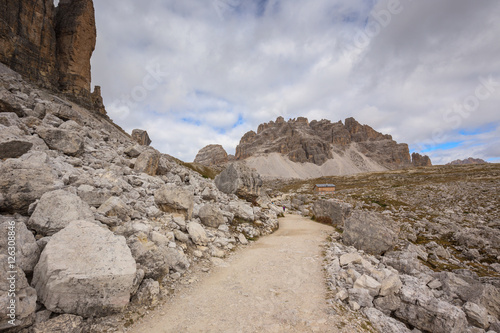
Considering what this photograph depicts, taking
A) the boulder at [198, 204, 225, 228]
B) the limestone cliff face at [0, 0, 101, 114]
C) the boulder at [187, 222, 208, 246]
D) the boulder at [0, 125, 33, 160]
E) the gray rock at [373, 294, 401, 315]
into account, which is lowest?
the gray rock at [373, 294, 401, 315]

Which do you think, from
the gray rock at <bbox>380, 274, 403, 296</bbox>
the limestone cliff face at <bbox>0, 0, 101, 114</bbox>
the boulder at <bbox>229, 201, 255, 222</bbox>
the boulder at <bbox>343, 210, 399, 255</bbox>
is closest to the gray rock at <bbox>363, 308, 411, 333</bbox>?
the gray rock at <bbox>380, 274, 403, 296</bbox>

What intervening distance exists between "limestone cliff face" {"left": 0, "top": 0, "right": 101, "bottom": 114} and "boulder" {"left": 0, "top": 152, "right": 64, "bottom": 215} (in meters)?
47.7

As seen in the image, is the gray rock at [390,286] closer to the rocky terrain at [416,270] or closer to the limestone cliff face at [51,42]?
the rocky terrain at [416,270]

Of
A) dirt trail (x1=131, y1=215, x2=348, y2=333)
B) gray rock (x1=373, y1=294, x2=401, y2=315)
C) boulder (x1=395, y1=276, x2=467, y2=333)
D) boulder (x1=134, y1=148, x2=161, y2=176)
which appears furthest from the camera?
boulder (x1=134, y1=148, x2=161, y2=176)

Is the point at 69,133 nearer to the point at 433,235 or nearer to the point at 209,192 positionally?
the point at 209,192

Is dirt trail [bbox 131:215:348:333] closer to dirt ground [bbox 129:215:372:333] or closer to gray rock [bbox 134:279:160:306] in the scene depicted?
dirt ground [bbox 129:215:372:333]

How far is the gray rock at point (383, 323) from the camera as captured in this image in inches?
261

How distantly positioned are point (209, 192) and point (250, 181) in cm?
857

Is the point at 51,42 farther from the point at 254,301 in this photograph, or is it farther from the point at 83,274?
the point at 254,301

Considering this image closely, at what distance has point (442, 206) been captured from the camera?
3297cm

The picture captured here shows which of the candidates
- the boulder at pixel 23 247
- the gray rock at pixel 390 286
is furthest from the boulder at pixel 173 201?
the gray rock at pixel 390 286

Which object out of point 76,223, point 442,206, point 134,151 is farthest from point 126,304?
point 442,206

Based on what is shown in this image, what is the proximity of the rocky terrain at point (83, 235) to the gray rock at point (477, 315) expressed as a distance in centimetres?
1089

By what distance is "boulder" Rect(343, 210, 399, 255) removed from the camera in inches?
512
